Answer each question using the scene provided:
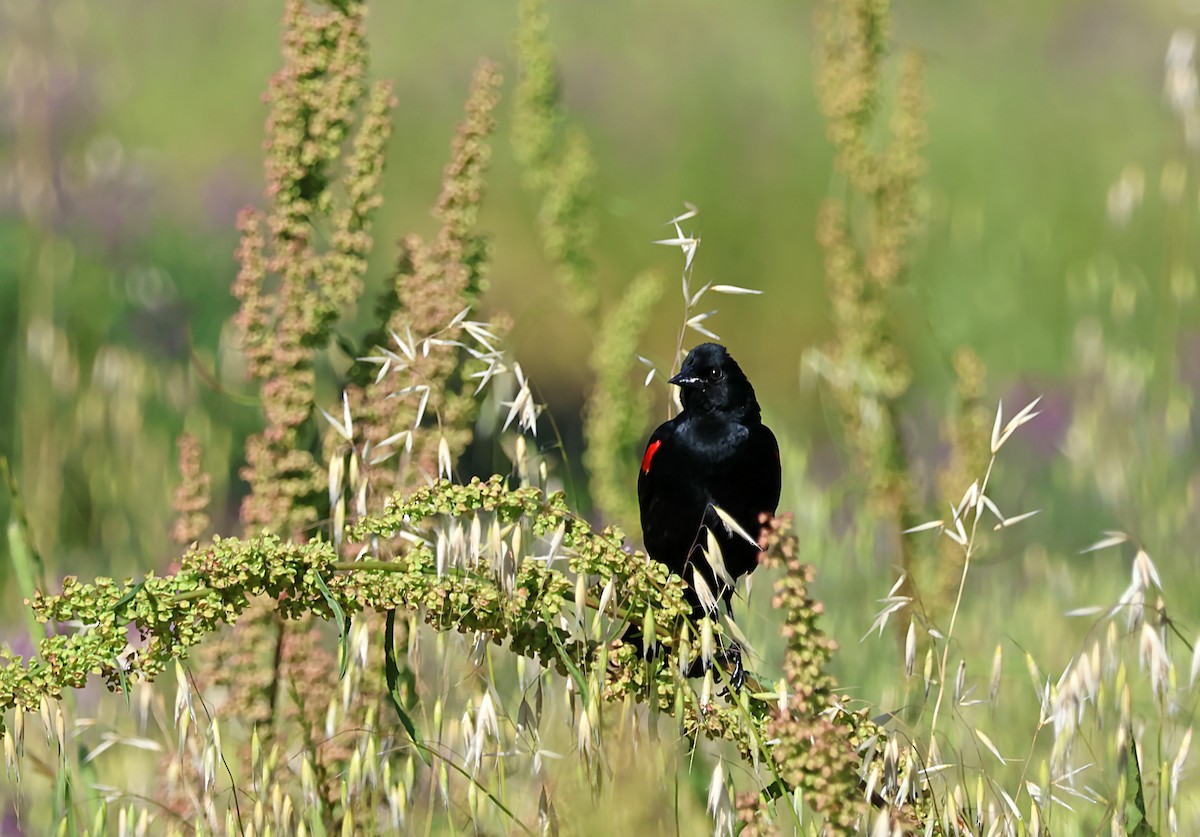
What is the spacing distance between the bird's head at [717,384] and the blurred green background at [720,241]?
36 cm

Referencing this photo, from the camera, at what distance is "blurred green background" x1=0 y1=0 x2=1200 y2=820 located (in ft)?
13.5

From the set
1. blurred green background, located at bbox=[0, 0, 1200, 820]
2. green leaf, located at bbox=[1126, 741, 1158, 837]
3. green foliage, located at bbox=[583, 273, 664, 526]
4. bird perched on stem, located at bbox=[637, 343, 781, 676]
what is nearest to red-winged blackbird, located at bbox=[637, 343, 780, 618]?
bird perched on stem, located at bbox=[637, 343, 781, 676]

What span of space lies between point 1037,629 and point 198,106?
757 centimetres

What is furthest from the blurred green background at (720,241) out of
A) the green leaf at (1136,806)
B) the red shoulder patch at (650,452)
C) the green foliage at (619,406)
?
the green leaf at (1136,806)

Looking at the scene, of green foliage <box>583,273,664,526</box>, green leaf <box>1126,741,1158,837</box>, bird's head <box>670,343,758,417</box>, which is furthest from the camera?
green foliage <box>583,273,664,526</box>

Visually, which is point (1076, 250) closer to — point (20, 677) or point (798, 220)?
point (798, 220)

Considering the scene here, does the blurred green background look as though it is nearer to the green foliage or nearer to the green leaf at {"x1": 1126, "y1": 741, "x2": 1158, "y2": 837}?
the green foliage

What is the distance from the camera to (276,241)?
2688 millimetres

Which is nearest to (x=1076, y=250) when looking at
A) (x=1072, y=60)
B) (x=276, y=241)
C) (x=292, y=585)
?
(x=1072, y=60)

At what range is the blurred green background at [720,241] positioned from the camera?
410 centimetres

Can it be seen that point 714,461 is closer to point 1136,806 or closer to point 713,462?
point 713,462

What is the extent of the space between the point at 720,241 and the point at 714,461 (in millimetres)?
6325

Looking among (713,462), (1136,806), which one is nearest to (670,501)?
(713,462)

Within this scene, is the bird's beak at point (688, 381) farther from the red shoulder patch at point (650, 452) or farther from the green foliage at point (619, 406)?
the green foliage at point (619, 406)
